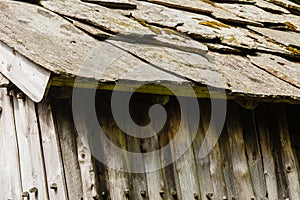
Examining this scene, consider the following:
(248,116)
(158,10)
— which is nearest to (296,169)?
(248,116)

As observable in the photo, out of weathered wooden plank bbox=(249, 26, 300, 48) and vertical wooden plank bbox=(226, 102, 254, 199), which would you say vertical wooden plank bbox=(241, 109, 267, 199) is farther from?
weathered wooden plank bbox=(249, 26, 300, 48)

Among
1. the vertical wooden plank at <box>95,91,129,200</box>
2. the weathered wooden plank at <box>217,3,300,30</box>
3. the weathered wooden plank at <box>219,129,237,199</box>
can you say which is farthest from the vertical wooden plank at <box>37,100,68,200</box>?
the weathered wooden plank at <box>217,3,300,30</box>

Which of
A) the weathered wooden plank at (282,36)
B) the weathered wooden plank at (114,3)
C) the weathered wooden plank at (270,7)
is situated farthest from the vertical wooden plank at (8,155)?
the weathered wooden plank at (270,7)

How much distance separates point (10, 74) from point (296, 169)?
213 cm

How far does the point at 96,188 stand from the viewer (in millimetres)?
3717

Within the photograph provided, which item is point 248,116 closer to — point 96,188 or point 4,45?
point 96,188

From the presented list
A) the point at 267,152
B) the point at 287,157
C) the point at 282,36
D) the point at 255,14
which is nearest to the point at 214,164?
the point at 267,152

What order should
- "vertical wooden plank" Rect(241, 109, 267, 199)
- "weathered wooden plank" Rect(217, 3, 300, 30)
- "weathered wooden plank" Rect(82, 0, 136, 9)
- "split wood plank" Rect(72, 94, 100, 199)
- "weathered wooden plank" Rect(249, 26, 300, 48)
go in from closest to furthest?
"split wood plank" Rect(72, 94, 100, 199) < "vertical wooden plank" Rect(241, 109, 267, 199) < "weathered wooden plank" Rect(82, 0, 136, 9) < "weathered wooden plank" Rect(249, 26, 300, 48) < "weathered wooden plank" Rect(217, 3, 300, 30)

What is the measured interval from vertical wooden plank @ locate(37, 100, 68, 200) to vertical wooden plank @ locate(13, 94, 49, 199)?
0.11ft

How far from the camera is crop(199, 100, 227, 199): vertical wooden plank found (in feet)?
14.1

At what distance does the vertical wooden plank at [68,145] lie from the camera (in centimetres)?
374

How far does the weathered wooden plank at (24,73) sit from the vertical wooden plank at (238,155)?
57.5 inches

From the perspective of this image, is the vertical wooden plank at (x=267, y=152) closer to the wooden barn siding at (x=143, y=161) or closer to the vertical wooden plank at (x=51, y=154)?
the wooden barn siding at (x=143, y=161)

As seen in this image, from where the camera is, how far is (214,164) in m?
4.36
